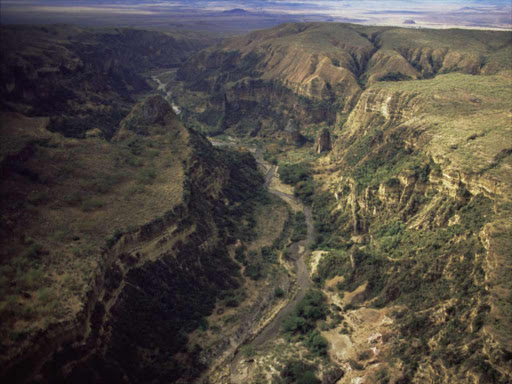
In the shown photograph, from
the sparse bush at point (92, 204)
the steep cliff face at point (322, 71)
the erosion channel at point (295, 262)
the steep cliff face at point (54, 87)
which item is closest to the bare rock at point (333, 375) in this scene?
the erosion channel at point (295, 262)

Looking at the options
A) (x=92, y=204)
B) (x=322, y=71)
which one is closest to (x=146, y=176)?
(x=92, y=204)

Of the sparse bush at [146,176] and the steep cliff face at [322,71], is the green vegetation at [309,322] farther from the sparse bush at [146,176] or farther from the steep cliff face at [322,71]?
the steep cliff face at [322,71]

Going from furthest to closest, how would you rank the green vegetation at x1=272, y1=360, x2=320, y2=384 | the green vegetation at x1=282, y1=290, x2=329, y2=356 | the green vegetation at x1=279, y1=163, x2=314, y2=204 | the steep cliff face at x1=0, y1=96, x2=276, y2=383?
the green vegetation at x1=279, y1=163, x2=314, y2=204
the green vegetation at x1=282, y1=290, x2=329, y2=356
the green vegetation at x1=272, y1=360, x2=320, y2=384
the steep cliff face at x1=0, y1=96, x2=276, y2=383

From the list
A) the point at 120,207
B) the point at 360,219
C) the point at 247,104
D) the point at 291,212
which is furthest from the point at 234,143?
the point at 120,207

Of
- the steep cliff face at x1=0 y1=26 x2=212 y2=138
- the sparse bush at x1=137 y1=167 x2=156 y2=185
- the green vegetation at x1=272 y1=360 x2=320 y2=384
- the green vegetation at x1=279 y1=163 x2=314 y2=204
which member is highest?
the steep cliff face at x1=0 y1=26 x2=212 y2=138

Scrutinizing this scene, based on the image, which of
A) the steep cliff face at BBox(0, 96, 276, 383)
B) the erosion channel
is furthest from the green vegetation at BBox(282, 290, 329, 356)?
the steep cliff face at BBox(0, 96, 276, 383)

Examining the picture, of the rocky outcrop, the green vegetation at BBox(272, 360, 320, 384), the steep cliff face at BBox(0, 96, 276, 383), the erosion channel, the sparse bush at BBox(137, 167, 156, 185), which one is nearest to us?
the steep cliff face at BBox(0, 96, 276, 383)

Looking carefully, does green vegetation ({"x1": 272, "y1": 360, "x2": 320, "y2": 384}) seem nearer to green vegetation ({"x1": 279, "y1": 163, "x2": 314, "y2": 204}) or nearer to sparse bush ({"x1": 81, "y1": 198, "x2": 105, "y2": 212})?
sparse bush ({"x1": 81, "y1": 198, "x2": 105, "y2": 212})
